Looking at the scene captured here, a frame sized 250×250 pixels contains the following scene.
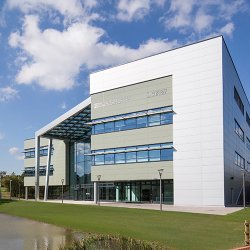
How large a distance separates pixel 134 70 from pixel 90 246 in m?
45.5

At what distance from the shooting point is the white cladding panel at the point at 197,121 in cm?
4781

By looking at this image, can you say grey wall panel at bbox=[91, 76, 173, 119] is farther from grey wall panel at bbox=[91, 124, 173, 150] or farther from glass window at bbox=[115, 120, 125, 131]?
grey wall panel at bbox=[91, 124, 173, 150]

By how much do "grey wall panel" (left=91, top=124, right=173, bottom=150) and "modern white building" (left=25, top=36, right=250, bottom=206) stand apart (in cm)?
13

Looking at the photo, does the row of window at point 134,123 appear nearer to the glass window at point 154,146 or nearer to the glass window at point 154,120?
the glass window at point 154,120

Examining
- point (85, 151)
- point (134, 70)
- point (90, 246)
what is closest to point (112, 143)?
point (134, 70)

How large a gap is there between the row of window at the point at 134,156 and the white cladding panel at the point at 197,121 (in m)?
1.68

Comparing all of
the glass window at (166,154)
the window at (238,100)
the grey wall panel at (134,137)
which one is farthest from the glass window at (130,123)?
the window at (238,100)

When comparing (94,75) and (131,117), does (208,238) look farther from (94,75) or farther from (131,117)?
(94,75)

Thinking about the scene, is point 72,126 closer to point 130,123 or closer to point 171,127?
point 130,123

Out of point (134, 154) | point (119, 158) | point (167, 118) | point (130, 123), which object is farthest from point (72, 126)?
point (167, 118)

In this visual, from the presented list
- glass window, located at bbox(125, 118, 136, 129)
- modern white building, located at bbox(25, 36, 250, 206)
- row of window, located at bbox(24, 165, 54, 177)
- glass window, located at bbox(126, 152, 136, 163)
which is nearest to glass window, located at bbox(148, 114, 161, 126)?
modern white building, located at bbox(25, 36, 250, 206)

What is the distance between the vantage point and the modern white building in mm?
48344

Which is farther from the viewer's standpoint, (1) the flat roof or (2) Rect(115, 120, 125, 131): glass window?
(1) the flat roof

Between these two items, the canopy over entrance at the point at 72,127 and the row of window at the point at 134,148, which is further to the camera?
the canopy over entrance at the point at 72,127
